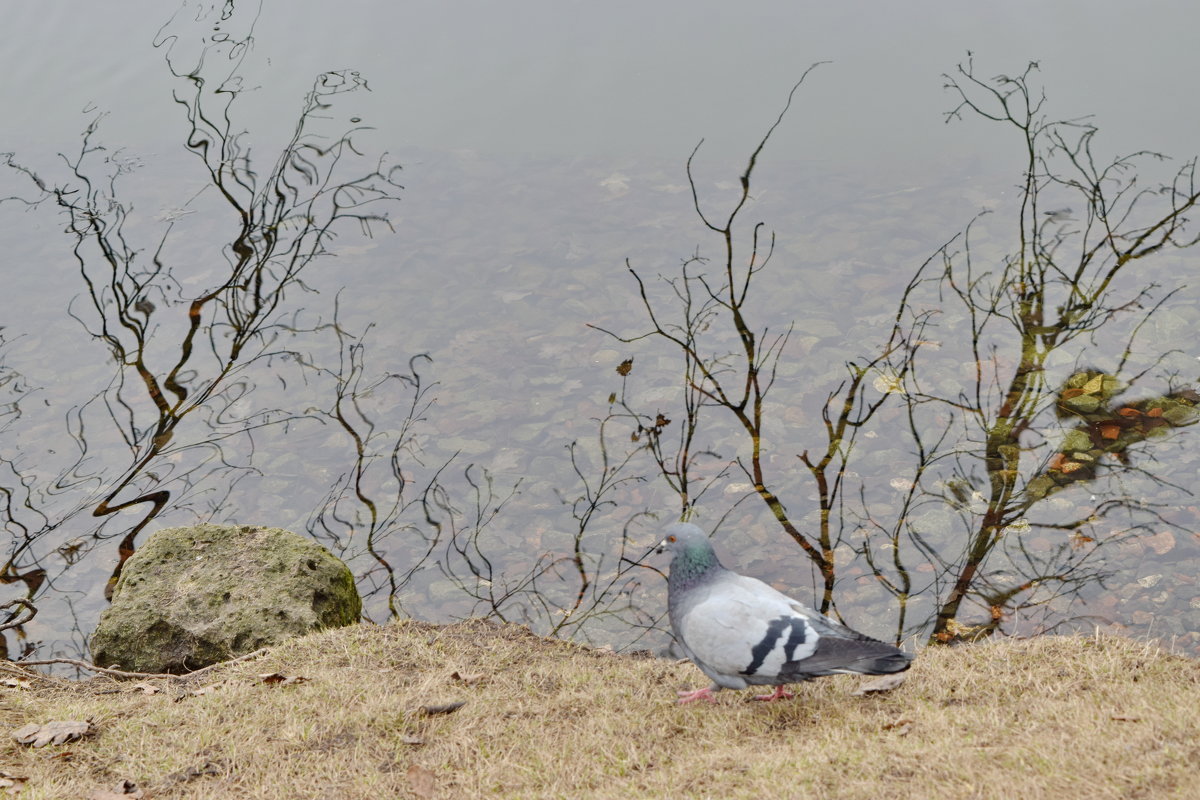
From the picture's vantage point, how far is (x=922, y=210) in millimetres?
9570

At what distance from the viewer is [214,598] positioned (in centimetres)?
511

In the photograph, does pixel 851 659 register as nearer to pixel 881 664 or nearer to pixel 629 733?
pixel 881 664

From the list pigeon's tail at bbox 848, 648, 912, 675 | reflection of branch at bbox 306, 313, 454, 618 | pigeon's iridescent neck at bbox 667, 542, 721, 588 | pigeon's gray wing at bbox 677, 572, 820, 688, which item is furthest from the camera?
reflection of branch at bbox 306, 313, 454, 618

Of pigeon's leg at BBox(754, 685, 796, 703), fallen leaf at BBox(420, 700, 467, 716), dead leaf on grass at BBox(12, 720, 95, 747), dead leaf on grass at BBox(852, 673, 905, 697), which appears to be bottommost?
dead leaf on grass at BBox(12, 720, 95, 747)

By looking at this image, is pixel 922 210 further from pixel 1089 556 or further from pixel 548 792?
pixel 548 792

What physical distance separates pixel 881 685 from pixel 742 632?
0.75m

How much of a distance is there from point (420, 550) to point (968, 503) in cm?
390

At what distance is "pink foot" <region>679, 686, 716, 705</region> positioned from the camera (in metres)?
4.05

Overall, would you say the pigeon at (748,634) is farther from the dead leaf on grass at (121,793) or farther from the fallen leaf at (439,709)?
the dead leaf on grass at (121,793)

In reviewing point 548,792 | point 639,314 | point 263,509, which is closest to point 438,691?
point 548,792

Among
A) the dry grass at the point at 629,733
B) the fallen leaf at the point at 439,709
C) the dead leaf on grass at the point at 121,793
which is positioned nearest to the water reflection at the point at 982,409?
the dry grass at the point at 629,733

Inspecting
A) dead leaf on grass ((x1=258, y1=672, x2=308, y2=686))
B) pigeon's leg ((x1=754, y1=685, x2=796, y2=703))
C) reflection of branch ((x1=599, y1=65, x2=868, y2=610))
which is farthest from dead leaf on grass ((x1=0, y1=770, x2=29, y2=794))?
Result: reflection of branch ((x1=599, y1=65, x2=868, y2=610))

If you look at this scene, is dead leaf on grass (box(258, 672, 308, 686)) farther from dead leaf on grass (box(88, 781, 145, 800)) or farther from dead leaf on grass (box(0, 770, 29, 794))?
dead leaf on grass (box(0, 770, 29, 794))

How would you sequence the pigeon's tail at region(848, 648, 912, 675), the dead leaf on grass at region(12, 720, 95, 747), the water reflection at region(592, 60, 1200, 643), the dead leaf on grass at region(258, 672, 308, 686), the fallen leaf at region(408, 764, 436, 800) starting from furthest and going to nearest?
the water reflection at region(592, 60, 1200, 643)
the dead leaf on grass at region(258, 672, 308, 686)
the dead leaf on grass at region(12, 720, 95, 747)
the pigeon's tail at region(848, 648, 912, 675)
the fallen leaf at region(408, 764, 436, 800)
